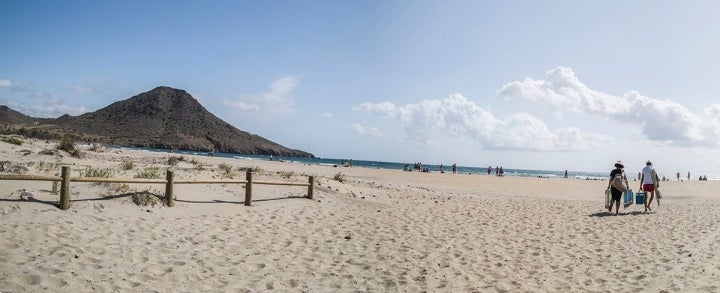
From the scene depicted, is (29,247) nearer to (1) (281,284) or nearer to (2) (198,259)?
(2) (198,259)

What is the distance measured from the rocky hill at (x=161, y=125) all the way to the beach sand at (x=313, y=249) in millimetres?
79309

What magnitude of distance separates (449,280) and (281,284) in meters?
2.74

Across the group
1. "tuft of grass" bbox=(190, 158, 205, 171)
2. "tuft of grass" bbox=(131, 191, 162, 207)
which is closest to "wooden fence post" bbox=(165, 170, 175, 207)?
"tuft of grass" bbox=(131, 191, 162, 207)

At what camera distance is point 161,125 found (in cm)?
9731

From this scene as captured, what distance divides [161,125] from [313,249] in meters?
98.4

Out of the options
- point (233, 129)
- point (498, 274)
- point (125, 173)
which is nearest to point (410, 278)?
point (498, 274)

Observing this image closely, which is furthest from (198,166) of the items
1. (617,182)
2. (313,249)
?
(617,182)

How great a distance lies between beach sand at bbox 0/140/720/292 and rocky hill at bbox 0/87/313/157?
260 ft

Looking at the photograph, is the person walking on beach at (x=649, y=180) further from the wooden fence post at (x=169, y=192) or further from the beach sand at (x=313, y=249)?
the wooden fence post at (x=169, y=192)

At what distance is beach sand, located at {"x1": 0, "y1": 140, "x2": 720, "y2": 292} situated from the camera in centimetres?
682

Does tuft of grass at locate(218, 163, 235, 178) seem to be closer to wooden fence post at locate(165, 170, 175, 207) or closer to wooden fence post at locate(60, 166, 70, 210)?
wooden fence post at locate(165, 170, 175, 207)

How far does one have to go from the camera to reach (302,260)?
323 inches

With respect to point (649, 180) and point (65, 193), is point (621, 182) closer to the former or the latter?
point (649, 180)

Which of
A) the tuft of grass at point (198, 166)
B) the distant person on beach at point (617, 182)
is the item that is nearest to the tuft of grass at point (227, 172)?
the tuft of grass at point (198, 166)
